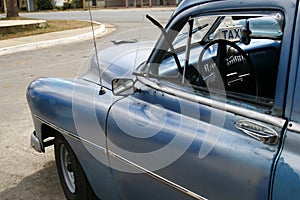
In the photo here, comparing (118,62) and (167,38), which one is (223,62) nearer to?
(167,38)

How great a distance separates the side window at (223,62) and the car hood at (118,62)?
0.52 m

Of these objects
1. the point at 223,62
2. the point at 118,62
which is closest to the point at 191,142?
the point at 223,62

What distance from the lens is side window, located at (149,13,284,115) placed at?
6.42ft

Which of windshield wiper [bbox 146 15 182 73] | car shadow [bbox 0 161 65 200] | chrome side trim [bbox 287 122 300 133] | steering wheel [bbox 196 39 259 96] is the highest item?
windshield wiper [bbox 146 15 182 73]

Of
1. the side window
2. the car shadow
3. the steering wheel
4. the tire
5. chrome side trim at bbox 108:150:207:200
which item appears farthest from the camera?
the car shadow

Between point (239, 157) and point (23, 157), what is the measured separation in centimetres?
293

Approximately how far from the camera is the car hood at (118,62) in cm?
285

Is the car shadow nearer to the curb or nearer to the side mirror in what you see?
the side mirror

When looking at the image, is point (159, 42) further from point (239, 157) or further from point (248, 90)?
point (239, 157)

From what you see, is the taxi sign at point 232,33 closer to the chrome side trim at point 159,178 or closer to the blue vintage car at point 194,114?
the blue vintage car at point 194,114

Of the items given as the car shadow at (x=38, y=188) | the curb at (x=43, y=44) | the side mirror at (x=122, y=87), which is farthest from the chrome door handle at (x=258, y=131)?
the curb at (x=43, y=44)

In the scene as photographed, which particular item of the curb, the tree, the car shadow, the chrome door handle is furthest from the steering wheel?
the tree

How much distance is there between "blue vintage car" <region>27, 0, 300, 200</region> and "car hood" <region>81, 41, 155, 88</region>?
0.02 meters

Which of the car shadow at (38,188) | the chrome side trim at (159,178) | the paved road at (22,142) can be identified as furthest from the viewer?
the paved road at (22,142)
